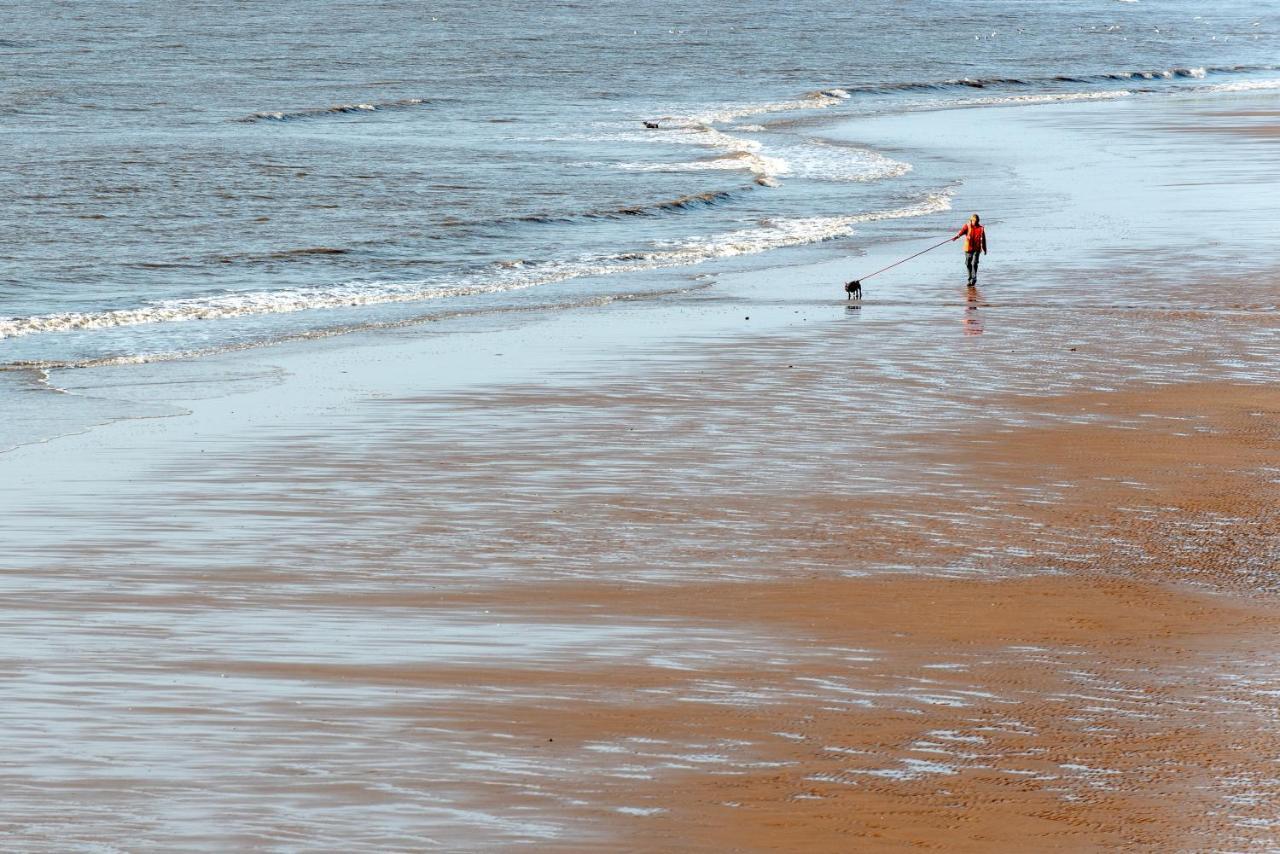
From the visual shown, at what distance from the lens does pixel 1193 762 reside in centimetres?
704

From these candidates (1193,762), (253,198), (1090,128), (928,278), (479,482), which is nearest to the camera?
(1193,762)

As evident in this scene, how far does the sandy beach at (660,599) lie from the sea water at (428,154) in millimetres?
3644

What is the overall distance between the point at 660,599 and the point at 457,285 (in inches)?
623

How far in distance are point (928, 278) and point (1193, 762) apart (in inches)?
678

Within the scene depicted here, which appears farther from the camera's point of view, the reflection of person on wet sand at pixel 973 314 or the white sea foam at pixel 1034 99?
the white sea foam at pixel 1034 99

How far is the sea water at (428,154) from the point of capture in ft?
76.7

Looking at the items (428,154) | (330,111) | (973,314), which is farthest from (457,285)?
(330,111)

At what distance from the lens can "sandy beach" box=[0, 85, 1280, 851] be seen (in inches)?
266

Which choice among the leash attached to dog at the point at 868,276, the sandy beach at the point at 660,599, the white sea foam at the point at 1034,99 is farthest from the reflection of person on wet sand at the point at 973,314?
the white sea foam at the point at 1034,99

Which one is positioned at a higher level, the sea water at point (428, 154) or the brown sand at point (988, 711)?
the sea water at point (428, 154)

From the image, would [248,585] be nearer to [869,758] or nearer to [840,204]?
[869,758]

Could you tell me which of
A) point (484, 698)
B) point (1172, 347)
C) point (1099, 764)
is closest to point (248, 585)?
point (484, 698)

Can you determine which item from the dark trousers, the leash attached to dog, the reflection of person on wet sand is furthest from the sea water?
the reflection of person on wet sand

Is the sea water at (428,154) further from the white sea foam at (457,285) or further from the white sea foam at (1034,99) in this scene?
the white sea foam at (1034,99)
